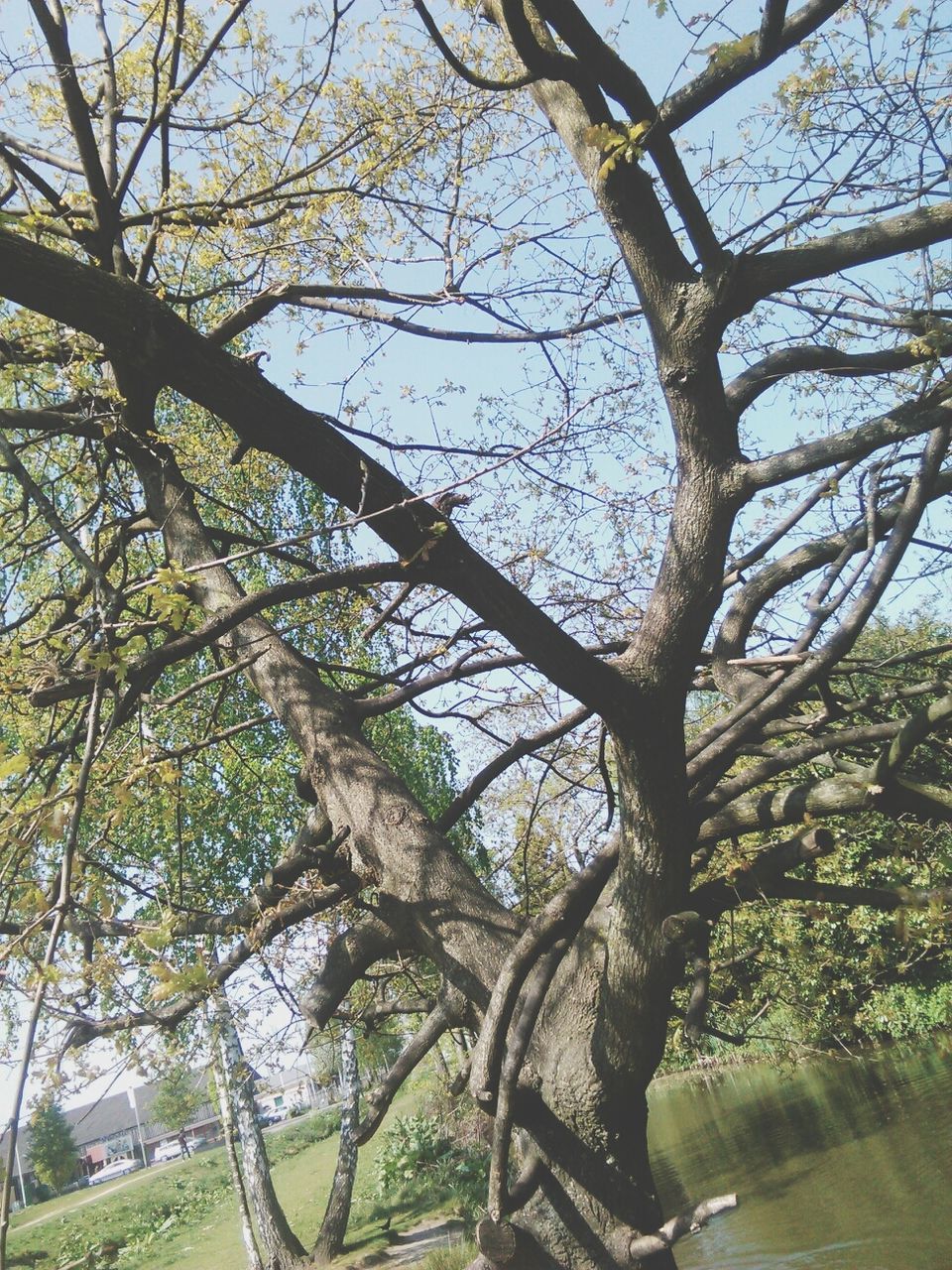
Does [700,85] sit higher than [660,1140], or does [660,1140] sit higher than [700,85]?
[700,85]

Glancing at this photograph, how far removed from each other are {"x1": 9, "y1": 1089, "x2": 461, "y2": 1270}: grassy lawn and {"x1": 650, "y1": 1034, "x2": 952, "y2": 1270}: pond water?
4.50 m

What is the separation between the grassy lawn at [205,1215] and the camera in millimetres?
15070

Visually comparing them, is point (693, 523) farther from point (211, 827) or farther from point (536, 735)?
point (211, 827)

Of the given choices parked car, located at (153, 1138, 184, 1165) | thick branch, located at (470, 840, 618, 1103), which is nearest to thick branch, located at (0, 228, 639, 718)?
thick branch, located at (470, 840, 618, 1103)

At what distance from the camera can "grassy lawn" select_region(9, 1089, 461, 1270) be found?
1507 centimetres

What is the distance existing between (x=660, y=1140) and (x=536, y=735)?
15.4 m

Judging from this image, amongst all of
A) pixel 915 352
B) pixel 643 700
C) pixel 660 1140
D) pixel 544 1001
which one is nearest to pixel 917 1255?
pixel 544 1001

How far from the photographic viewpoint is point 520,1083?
387 centimetres

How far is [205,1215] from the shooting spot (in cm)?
2100

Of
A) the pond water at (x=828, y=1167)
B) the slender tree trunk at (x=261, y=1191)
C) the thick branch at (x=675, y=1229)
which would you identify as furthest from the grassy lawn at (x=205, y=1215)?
the thick branch at (x=675, y=1229)

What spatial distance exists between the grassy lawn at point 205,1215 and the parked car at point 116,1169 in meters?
20.9

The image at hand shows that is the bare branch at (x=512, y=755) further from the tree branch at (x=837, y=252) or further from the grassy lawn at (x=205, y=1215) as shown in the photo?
the grassy lawn at (x=205, y=1215)

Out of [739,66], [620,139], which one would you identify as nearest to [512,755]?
[620,139]

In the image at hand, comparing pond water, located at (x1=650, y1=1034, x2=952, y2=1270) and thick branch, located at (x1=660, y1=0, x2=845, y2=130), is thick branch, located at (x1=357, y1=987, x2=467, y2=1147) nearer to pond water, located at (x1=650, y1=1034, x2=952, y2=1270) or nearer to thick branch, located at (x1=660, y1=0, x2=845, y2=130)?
pond water, located at (x1=650, y1=1034, x2=952, y2=1270)
